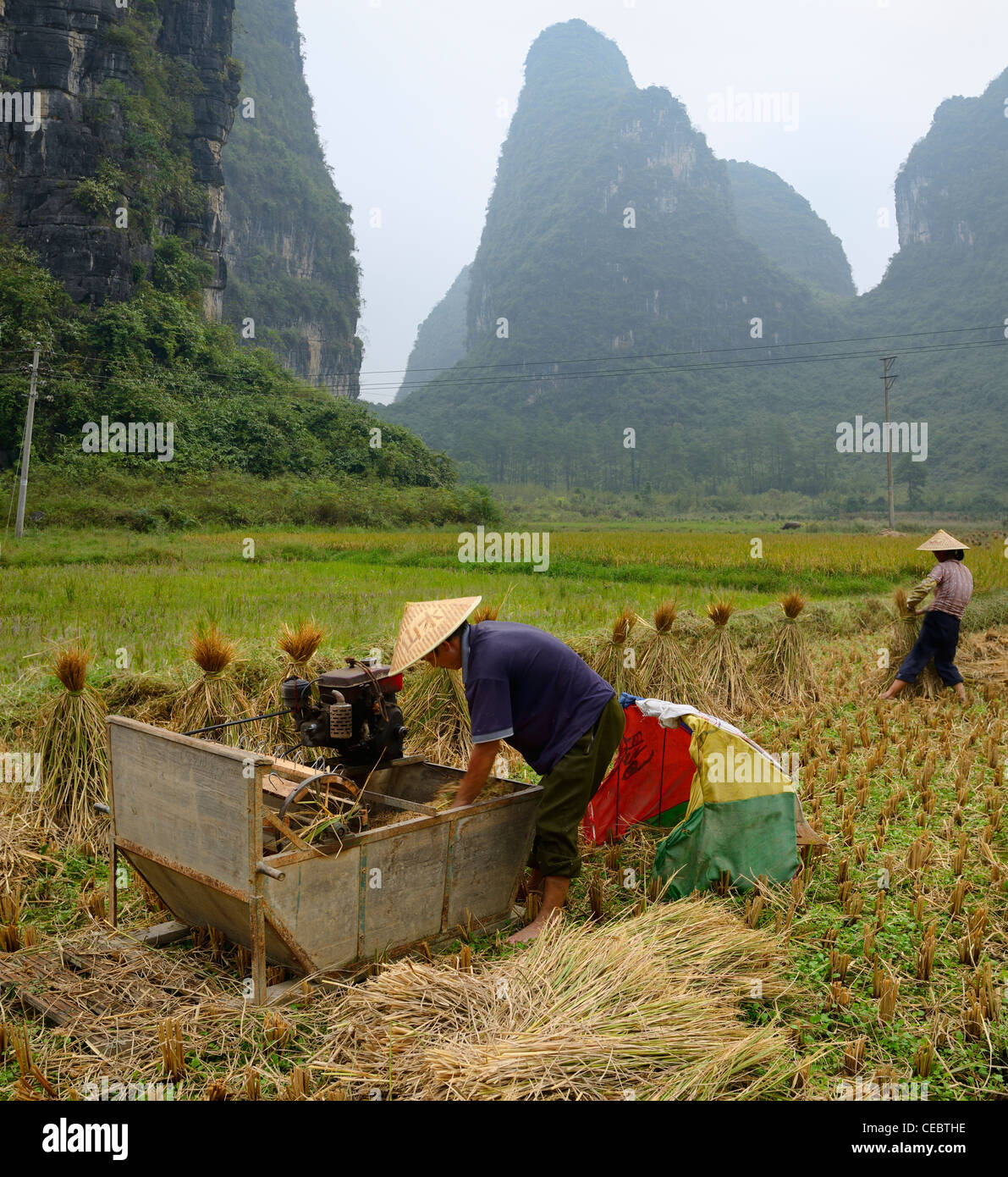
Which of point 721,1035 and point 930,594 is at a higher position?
point 930,594

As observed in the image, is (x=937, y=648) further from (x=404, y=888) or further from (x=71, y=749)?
(x=71, y=749)

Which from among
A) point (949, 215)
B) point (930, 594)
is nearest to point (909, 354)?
point (949, 215)

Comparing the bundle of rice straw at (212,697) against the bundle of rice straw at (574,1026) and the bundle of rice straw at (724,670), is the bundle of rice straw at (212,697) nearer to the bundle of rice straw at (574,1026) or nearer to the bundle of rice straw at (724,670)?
the bundle of rice straw at (574,1026)

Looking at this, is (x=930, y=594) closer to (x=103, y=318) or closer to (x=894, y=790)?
(x=894, y=790)

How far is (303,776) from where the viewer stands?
3.60m

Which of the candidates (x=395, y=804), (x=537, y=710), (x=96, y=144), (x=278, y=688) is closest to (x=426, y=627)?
(x=537, y=710)

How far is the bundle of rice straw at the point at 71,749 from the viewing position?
4.93 metres

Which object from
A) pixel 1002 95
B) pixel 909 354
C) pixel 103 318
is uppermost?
pixel 1002 95

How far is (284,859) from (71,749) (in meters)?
2.61

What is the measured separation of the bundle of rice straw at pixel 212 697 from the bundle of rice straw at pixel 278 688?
0.16m

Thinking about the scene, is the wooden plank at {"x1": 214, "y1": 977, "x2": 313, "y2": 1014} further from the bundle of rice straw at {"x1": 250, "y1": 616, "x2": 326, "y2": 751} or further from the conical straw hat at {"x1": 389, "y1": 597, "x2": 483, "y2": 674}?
the bundle of rice straw at {"x1": 250, "y1": 616, "x2": 326, "y2": 751}

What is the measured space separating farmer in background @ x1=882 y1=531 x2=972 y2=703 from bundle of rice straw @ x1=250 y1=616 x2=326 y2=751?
214 inches

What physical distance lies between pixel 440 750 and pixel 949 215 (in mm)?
133479

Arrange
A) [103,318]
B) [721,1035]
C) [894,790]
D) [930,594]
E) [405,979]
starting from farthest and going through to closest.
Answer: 1. [103,318]
2. [930,594]
3. [894,790]
4. [405,979]
5. [721,1035]
